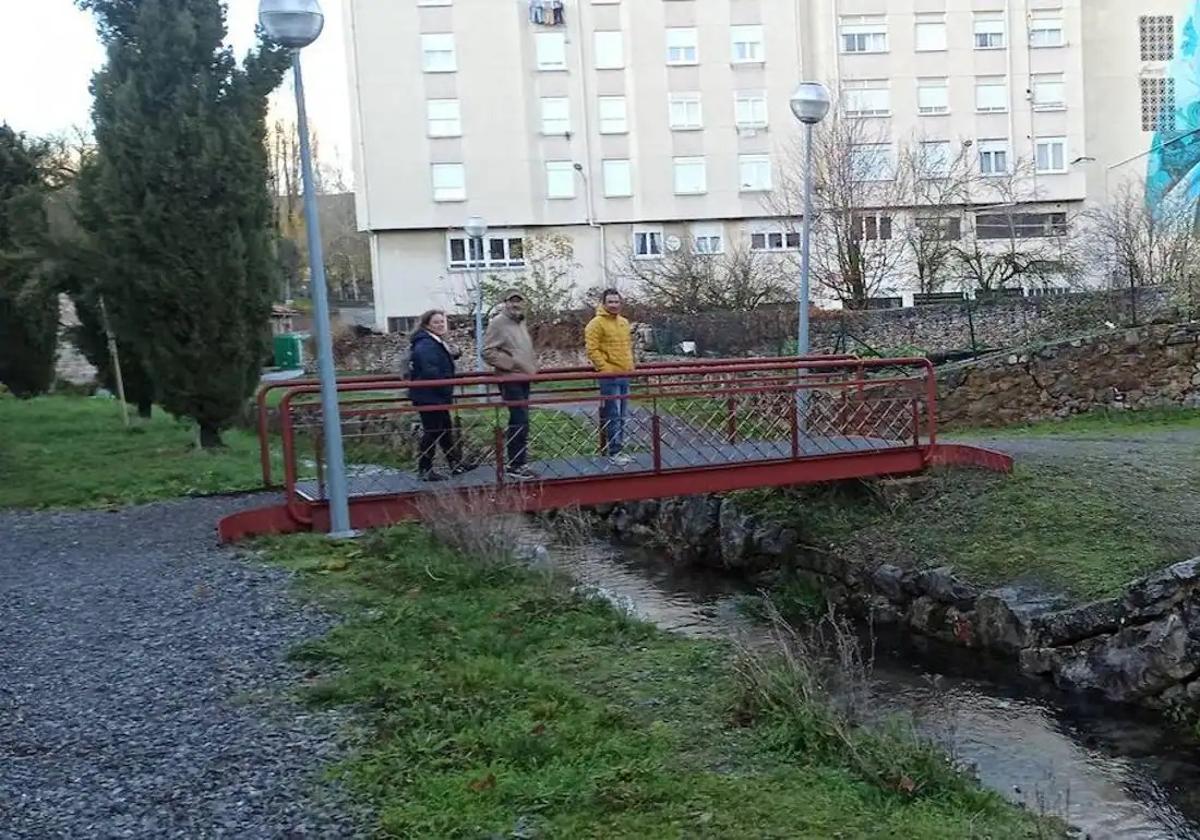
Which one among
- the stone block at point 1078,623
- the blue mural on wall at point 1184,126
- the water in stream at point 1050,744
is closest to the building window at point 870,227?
the blue mural on wall at point 1184,126

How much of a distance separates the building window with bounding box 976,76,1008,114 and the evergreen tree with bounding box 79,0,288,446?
112ft

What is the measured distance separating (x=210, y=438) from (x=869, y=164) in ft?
64.3

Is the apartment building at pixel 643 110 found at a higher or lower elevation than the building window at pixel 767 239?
higher

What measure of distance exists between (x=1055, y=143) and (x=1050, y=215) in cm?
320

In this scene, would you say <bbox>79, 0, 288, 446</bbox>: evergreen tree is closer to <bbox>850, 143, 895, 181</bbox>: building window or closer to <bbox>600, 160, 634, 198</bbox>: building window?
<bbox>850, 143, 895, 181</bbox>: building window

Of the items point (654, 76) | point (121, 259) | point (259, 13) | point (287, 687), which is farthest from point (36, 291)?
point (654, 76)

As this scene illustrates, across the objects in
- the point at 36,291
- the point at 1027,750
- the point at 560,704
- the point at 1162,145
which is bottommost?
the point at 1027,750

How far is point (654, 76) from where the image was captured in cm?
4162

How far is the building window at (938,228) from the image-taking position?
28.3 metres

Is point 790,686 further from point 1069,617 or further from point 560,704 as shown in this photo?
point 1069,617

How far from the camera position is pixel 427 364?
10.1m

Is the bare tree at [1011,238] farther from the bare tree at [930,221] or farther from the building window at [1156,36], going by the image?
the building window at [1156,36]

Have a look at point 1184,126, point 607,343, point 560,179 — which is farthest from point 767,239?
point 607,343

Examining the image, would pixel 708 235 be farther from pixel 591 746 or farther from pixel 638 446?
pixel 591 746
